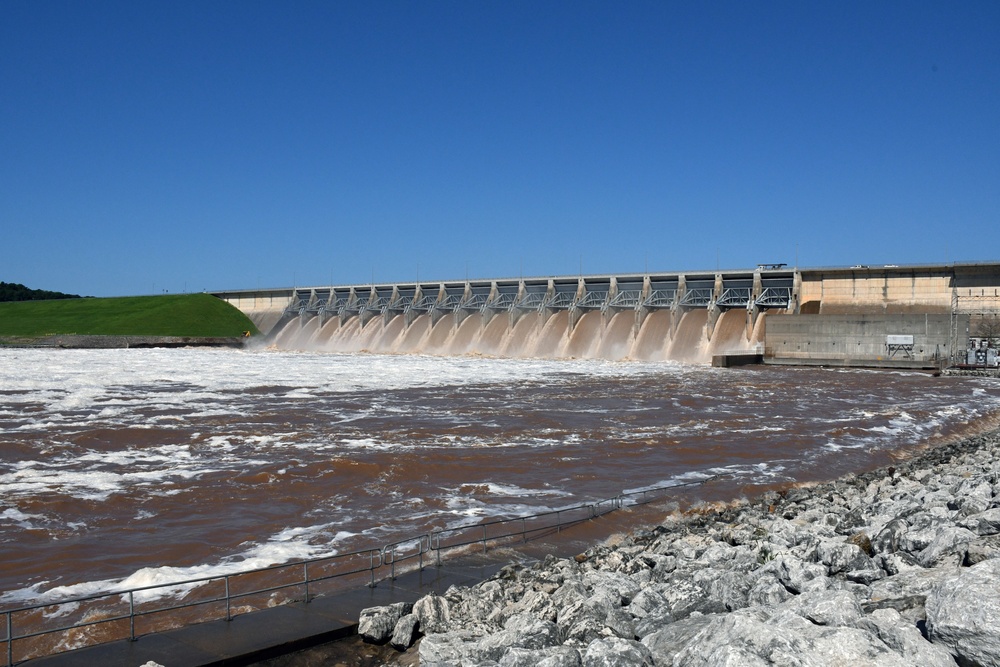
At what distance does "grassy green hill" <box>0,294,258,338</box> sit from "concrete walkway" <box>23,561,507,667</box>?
6947 centimetres

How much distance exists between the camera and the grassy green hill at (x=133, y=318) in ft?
237

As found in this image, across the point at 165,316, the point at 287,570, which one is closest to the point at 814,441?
the point at 287,570

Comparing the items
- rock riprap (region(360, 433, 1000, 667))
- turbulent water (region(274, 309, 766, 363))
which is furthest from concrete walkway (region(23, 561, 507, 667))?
turbulent water (region(274, 309, 766, 363))

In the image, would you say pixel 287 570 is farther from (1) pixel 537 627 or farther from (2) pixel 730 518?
(2) pixel 730 518

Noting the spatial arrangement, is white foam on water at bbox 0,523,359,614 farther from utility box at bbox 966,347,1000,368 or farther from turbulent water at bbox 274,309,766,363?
turbulent water at bbox 274,309,766,363

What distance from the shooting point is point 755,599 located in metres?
5.37

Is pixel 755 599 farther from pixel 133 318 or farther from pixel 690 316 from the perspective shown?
pixel 133 318

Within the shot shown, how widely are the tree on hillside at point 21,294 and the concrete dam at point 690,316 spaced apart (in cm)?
7730

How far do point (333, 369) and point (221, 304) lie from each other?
42.0 meters

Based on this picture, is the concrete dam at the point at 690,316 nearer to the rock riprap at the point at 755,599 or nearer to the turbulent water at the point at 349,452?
the turbulent water at the point at 349,452

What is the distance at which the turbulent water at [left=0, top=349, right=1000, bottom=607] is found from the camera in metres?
9.68

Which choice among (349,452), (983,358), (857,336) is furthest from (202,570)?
(983,358)

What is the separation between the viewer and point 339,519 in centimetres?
1060

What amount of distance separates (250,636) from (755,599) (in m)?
3.35
